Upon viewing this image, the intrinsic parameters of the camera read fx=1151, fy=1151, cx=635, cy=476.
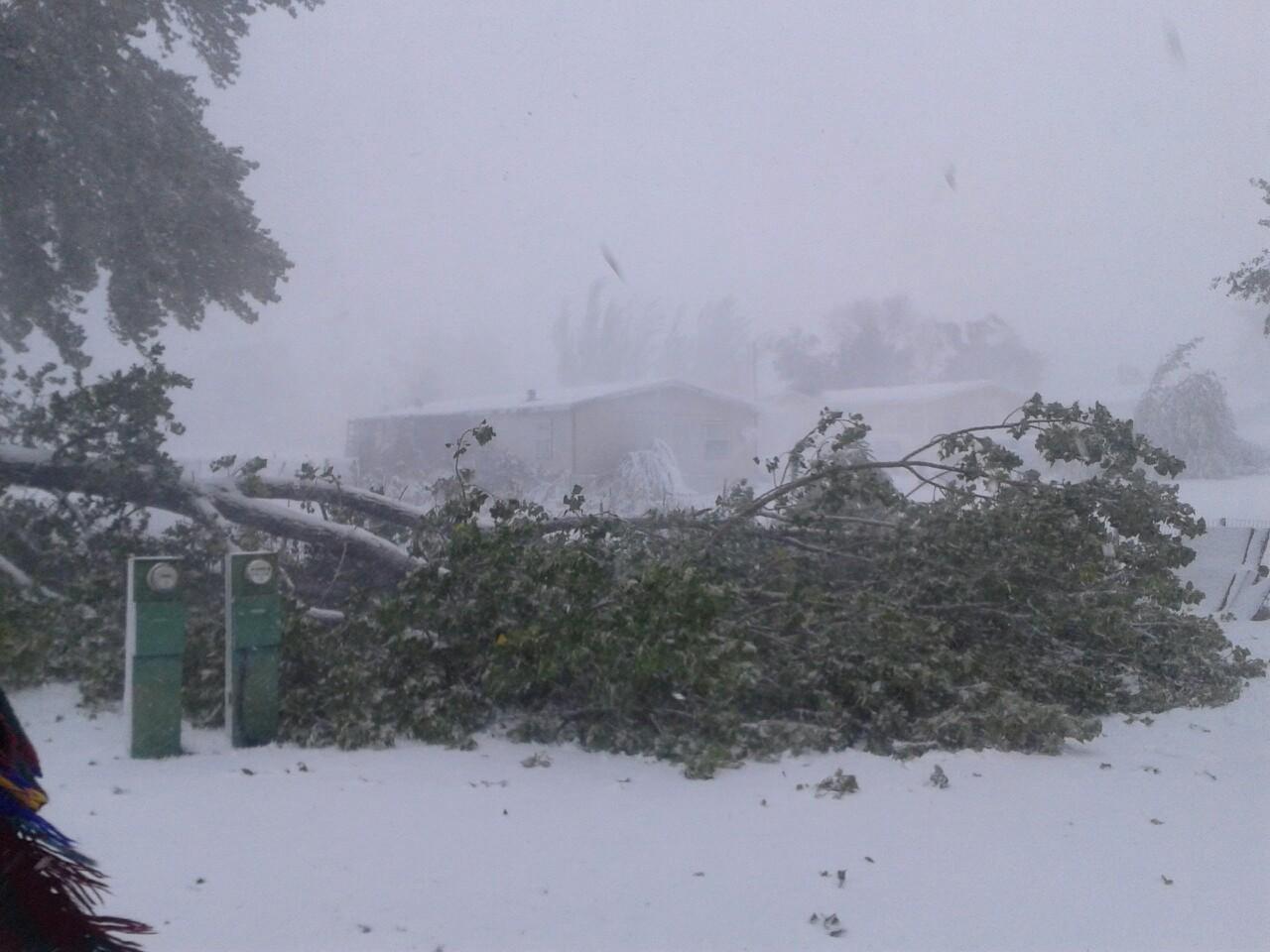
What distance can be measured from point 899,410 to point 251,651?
23.8 feet

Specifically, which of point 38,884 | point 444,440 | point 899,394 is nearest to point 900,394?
point 899,394

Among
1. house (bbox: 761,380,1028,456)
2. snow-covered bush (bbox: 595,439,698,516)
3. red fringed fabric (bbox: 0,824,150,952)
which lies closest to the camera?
red fringed fabric (bbox: 0,824,150,952)

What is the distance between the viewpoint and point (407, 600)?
663 centimetres

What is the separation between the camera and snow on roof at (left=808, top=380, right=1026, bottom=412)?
11773 millimetres

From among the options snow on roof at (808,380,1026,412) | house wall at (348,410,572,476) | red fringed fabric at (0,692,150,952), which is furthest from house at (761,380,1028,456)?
red fringed fabric at (0,692,150,952)

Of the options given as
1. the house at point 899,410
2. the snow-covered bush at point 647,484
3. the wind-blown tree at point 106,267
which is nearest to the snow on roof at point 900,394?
the house at point 899,410

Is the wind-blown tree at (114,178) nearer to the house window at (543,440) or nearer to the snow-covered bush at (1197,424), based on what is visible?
the house window at (543,440)

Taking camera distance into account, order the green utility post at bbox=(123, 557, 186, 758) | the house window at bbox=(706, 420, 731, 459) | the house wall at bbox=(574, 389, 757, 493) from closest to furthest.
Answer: the green utility post at bbox=(123, 557, 186, 758) → the house wall at bbox=(574, 389, 757, 493) → the house window at bbox=(706, 420, 731, 459)

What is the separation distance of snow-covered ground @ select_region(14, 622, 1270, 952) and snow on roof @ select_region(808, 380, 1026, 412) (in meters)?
6.05

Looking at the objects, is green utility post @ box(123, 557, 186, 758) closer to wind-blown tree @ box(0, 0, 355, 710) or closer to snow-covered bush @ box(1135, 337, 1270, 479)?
wind-blown tree @ box(0, 0, 355, 710)

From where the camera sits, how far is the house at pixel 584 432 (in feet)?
34.8

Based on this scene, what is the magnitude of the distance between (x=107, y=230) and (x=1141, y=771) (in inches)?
378

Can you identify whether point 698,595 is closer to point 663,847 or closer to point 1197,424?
point 663,847

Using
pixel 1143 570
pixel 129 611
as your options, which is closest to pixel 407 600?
pixel 129 611
